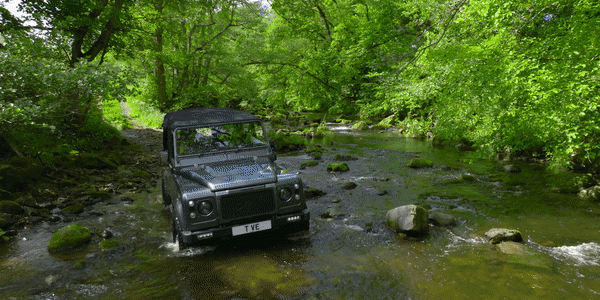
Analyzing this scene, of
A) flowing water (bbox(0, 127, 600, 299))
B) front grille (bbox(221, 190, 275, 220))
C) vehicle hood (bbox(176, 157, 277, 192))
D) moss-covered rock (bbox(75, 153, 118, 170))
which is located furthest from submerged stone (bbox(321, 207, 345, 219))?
moss-covered rock (bbox(75, 153, 118, 170))

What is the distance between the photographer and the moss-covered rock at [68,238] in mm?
5625

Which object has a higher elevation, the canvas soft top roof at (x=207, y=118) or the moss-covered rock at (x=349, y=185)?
the canvas soft top roof at (x=207, y=118)

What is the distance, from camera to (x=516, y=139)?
8914mm

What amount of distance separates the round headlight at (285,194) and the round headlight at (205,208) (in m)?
1.05

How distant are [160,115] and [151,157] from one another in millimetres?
10810

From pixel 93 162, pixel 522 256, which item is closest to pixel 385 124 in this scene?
pixel 93 162

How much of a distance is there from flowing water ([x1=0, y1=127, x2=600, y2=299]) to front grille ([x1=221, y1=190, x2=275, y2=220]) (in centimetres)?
62

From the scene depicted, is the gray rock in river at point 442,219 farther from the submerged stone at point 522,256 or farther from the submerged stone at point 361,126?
the submerged stone at point 361,126

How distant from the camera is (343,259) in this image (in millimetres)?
5184

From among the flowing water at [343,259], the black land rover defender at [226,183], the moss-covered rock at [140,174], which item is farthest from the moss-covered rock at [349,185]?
the moss-covered rock at [140,174]

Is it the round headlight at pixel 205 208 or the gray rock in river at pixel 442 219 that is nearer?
the round headlight at pixel 205 208

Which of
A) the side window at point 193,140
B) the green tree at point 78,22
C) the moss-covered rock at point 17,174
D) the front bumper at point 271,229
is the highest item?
the green tree at point 78,22

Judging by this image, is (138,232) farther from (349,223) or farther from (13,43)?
(13,43)

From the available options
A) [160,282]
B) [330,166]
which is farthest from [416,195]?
[160,282]
